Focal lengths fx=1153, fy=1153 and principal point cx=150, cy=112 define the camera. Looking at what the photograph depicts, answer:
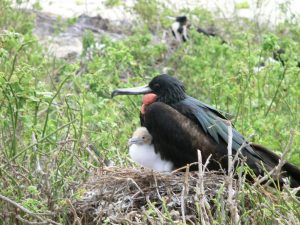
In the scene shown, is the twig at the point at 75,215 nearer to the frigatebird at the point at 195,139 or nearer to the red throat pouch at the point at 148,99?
the frigatebird at the point at 195,139

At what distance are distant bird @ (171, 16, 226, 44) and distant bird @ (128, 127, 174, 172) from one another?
11.2 ft

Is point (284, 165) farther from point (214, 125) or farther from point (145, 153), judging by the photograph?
point (145, 153)

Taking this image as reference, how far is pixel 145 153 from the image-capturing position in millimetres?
4836

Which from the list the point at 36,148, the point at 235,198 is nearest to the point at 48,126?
the point at 36,148

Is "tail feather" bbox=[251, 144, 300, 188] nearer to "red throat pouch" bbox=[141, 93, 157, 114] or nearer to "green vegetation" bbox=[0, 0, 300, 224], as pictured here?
"green vegetation" bbox=[0, 0, 300, 224]

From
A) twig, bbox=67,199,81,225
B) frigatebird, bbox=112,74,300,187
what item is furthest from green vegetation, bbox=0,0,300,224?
frigatebird, bbox=112,74,300,187

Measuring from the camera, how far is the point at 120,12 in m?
9.84

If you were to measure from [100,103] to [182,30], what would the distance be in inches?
135

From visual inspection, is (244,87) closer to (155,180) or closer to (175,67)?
(155,180)

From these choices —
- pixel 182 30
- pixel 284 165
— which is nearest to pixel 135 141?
pixel 284 165

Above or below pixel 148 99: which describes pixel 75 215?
below

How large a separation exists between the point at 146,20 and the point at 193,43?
1238mm

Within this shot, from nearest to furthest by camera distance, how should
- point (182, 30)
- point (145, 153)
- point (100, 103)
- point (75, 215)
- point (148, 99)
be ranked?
point (75, 215) < point (145, 153) < point (148, 99) < point (100, 103) < point (182, 30)

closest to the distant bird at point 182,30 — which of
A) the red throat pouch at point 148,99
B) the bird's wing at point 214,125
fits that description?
the red throat pouch at point 148,99
